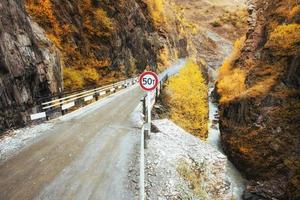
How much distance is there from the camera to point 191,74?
41.8m

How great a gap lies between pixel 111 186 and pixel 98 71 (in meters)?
25.2

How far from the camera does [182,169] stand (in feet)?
33.9

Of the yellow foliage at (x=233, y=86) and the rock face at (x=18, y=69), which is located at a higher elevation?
the rock face at (x=18, y=69)

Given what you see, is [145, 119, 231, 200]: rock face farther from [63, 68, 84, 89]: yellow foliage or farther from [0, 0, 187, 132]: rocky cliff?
[63, 68, 84, 89]: yellow foliage

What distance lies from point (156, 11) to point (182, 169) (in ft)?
180

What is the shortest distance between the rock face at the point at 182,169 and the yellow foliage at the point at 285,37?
23224 mm

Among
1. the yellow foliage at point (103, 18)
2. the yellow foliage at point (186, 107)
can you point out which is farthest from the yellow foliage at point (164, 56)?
the yellow foliage at point (186, 107)

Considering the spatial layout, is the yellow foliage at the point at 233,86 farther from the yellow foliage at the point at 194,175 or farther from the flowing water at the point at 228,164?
Answer: the yellow foliage at the point at 194,175

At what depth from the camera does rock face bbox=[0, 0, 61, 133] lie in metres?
13.6

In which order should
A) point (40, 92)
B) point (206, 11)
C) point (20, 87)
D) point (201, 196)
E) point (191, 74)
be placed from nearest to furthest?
point (201, 196)
point (20, 87)
point (40, 92)
point (191, 74)
point (206, 11)

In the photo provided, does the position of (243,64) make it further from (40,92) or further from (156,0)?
(40,92)

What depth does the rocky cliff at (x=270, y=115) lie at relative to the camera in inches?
961

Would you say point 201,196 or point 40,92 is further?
point 40,92

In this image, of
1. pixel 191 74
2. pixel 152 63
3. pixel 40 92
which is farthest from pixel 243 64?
pixel 40 92
